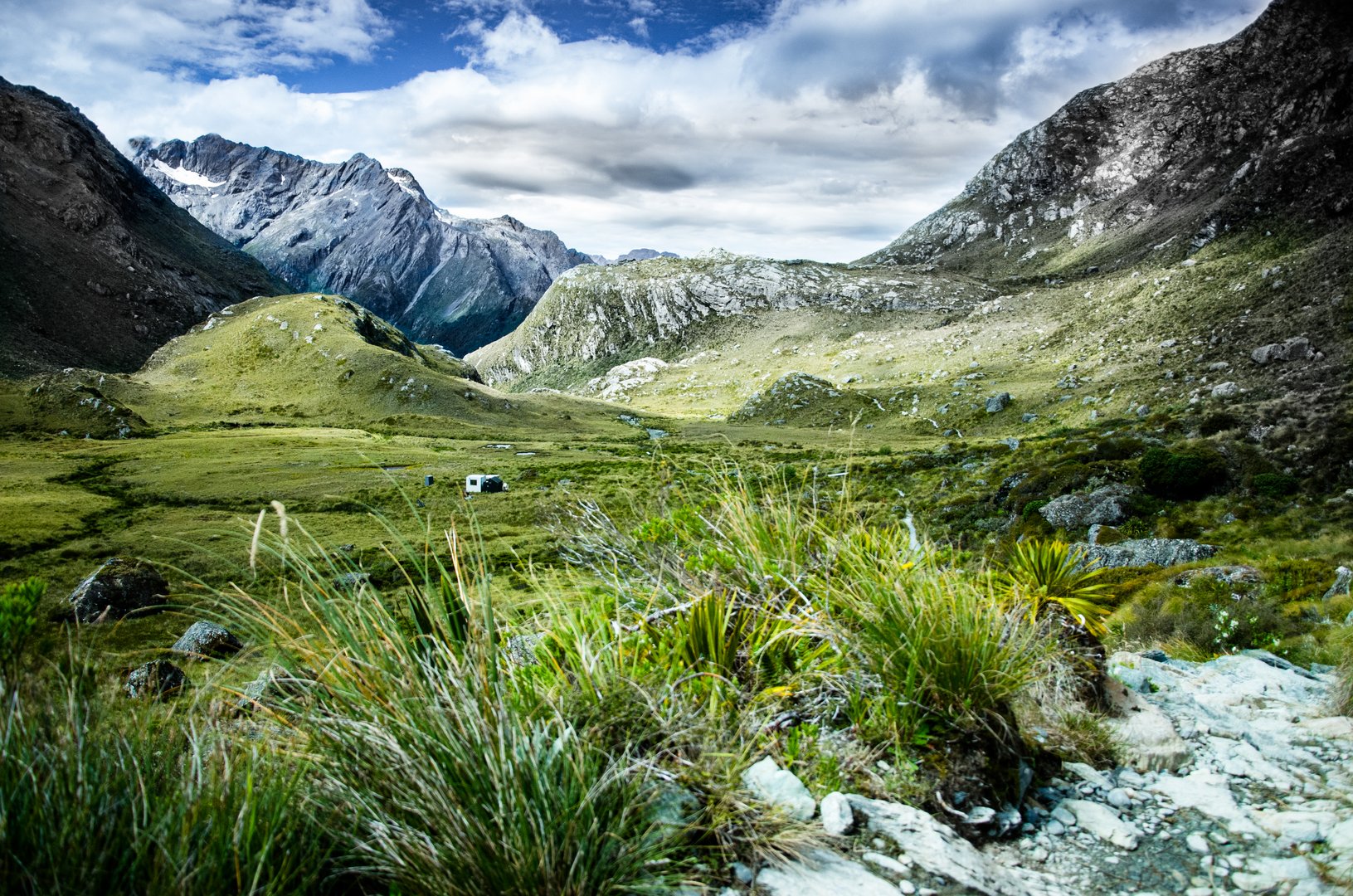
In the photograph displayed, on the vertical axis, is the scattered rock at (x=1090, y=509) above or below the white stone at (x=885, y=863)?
below

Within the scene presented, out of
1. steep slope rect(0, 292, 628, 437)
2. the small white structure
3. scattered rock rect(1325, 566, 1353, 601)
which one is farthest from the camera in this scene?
steep slope rect(0, 292, 628, 437)

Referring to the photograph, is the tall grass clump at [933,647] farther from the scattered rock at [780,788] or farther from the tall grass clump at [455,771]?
the tall grass clump at [455,771]

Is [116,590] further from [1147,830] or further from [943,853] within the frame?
[1147,830]

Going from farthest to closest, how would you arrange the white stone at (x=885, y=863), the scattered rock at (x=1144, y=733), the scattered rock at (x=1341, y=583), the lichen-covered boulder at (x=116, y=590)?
the lichen-covered boulder at (x=116, y=590)
the scattered rock at (x=1341, y=583)
the scattered rock at (x=1144, y=733)
the white stone at (x=885, y=863)

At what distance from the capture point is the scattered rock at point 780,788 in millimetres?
2961

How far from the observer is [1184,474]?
87.7 ft

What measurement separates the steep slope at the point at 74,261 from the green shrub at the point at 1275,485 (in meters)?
176

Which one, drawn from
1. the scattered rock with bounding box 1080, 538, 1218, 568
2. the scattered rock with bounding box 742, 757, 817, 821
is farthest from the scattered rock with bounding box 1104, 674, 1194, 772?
the scattered rock with bounding box 1080, 538, 1218, 568

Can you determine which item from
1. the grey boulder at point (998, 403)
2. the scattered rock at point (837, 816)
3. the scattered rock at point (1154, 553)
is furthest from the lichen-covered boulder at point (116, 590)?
the grey boulder at point (998, 403)

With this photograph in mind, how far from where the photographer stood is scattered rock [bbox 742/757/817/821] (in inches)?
117

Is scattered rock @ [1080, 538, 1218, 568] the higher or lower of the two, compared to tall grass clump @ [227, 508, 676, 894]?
lower

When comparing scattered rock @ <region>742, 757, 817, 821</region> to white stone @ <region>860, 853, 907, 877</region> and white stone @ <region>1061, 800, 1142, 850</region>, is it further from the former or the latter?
white stone @ <region>1061, 800, 1142, 850</region>

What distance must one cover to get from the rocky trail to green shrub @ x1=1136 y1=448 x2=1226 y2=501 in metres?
27.3

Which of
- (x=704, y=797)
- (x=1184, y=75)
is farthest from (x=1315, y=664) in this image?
(x=1184, y=75)
